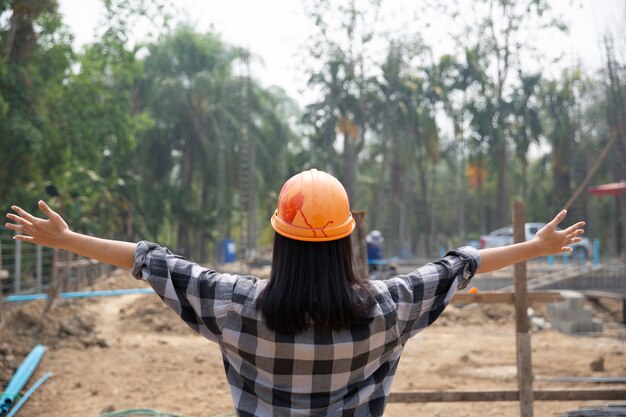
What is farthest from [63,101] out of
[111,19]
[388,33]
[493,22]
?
[493,22]

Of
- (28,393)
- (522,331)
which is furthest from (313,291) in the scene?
(28,393)

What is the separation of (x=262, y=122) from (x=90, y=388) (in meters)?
28.6

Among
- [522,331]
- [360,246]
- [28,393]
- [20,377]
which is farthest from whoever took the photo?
[20,377]

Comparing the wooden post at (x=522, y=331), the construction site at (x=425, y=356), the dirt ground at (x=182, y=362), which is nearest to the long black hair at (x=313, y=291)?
the construction site at (x=425, y=356)

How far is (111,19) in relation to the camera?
20016mm

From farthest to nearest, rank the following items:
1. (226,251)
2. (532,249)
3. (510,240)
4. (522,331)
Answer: (226,251), (510,240), (522,331), (532,249)

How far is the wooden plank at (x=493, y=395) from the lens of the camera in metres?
4.85

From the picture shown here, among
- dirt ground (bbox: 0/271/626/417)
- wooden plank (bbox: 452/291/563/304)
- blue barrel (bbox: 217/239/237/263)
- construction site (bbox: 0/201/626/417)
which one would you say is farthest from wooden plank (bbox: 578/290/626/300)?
blue barrel (bbox: 217/239/237/263)

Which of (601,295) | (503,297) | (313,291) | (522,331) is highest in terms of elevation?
(313,291)

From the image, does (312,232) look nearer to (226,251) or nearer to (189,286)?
(189,286)

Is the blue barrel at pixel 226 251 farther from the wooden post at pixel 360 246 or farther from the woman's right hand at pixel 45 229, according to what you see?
the woman's right hand at pixel 45 229

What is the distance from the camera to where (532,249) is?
2160 mm

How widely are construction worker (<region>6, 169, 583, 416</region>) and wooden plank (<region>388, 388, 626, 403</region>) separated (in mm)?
3019

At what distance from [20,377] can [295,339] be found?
6.37m
